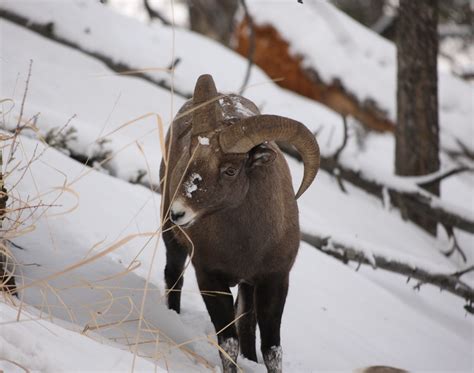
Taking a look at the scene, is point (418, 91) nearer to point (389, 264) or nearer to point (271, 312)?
point (389, 264)

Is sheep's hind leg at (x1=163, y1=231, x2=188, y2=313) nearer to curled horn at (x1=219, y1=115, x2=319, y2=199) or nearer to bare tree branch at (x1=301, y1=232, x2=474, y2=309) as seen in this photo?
curled horn at (x1=219, y1=115, x2=319, y2=199)

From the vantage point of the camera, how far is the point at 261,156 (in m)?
4.64

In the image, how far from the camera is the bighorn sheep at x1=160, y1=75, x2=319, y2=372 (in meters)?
4.42

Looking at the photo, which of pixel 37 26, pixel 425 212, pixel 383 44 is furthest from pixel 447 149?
pixel 37 26

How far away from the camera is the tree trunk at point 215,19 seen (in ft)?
60.7

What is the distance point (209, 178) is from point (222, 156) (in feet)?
0.53

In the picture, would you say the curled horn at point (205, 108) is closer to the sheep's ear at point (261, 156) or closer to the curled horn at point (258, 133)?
the curled horn at point (258, 133)

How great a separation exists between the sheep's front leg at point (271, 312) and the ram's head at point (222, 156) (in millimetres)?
586

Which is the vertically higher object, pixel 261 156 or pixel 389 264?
pixel 261 156

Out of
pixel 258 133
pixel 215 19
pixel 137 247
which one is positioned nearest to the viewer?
pixel 258 133

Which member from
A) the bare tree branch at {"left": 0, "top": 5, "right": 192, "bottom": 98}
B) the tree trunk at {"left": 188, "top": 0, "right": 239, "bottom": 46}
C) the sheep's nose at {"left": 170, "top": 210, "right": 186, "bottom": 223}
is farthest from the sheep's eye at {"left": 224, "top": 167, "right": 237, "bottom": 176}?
the tree trunk at {"left": 188, "top": 0, "right": 239, "bottom": 46}

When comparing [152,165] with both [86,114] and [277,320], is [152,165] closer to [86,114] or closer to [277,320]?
[86,114]

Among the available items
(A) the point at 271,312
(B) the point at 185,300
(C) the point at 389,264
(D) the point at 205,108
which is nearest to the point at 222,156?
(D) the point at 205,108

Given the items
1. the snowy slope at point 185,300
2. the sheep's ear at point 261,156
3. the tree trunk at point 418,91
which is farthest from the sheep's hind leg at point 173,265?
the tree trunk at point 418,91
